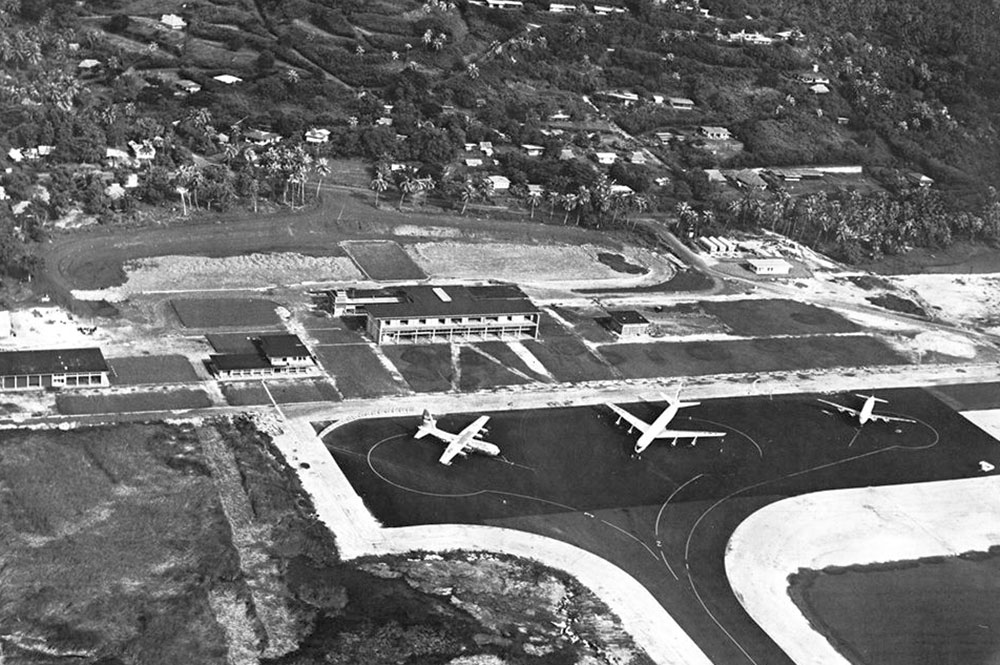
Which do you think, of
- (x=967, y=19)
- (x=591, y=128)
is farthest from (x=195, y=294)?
(x=967, y=19)

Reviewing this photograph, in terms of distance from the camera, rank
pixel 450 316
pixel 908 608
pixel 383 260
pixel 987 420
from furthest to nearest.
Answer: pixel 383 260, pixel 450 316, pixel 987 420, pixel 908 608

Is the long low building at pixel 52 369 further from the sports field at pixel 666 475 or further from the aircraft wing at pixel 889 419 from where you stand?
the aircraft wing at pixel 889 419

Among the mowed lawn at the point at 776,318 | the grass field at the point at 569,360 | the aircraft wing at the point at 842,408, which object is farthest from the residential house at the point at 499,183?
the aircraft wing at the point at 842,408

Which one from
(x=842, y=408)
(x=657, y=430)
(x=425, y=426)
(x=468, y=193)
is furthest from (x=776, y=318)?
(x=425, y=426)

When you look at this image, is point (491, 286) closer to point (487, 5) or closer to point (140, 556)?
point (140, 556)

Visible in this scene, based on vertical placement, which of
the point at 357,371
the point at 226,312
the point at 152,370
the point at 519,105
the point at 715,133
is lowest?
the point at 226,312

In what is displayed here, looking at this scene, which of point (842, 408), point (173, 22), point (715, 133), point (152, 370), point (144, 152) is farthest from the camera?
point (173, 22)

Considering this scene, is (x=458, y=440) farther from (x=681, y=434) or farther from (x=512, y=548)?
(x=681, y=434)
